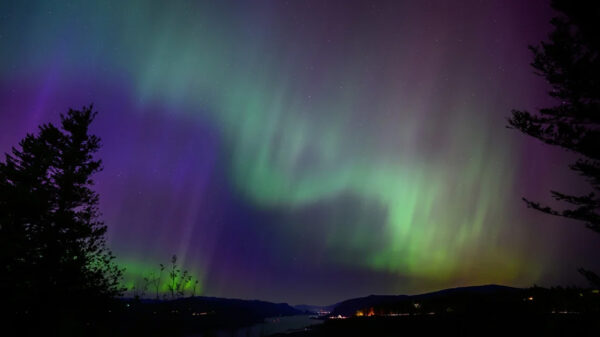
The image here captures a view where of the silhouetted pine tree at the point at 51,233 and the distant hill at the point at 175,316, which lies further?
the silhouetted pine tree at the point at 51,233

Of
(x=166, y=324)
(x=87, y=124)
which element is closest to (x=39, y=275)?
(x=87, y=124)

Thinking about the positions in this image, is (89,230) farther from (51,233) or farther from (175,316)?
(175,316)

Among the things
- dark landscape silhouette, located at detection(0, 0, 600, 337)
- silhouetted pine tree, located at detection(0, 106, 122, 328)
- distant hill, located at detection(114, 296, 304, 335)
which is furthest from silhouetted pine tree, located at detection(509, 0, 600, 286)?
silhouetted pine tree, located at detection(0, 106, 122, 328)

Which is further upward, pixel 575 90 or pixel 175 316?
pixel 575 90

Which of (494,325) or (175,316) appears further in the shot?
(494,325)

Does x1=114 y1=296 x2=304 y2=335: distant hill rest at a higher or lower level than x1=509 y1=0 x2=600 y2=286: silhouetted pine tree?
lower

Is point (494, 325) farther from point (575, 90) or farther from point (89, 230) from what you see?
point (89, 230)

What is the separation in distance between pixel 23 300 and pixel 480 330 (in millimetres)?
36042

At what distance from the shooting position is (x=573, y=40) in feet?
38.9

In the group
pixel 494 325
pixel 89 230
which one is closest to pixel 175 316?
pixel 89 230

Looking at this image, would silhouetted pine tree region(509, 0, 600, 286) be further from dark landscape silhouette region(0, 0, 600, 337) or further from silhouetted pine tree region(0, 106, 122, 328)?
silhouetted pine tree region(0, 106, 122, 328)

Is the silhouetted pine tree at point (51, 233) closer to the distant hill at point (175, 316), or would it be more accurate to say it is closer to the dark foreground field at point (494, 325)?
the distant hill at point (175, 316)

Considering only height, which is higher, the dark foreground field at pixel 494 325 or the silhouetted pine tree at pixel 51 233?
the silhouetted pine tree at pixel 51 233

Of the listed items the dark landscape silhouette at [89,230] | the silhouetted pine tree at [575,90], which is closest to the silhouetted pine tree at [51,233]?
the dark landscape silhouette at [89,230]
